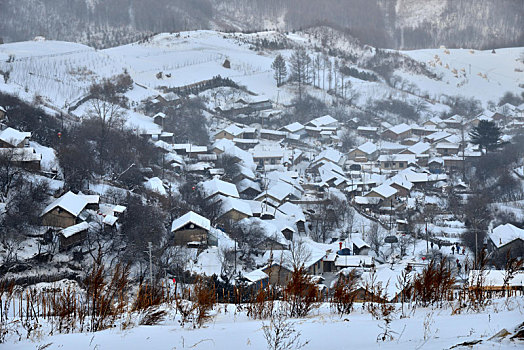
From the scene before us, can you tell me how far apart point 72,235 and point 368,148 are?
1648cm

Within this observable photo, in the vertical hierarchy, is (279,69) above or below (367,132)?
above

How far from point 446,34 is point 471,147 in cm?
3564

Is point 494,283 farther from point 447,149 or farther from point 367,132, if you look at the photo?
point 367,132

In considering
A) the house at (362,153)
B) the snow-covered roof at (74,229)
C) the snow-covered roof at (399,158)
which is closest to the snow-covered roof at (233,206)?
the snow-covered roof at (74,229)

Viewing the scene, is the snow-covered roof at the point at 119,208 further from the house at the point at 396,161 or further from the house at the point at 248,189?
the house at the point at 396,161

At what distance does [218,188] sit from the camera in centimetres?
1608

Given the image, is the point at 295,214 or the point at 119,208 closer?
the point at 119,208

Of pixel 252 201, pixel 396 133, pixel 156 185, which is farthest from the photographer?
pixel 396 133

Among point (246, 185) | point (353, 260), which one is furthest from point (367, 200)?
point (353, 260)

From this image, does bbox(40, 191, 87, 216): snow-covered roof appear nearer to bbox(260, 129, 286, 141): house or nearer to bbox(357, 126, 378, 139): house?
bbox(260, 129, 286, 141): house

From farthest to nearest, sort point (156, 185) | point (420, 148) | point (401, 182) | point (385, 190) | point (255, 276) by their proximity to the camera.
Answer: point (420, 148)
point (401, 182)
point (385, 190)
point (156, 185)
point (255, 276)

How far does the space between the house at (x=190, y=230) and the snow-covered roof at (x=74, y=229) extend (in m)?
1.99

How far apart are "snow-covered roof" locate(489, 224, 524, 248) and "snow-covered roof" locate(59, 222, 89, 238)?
9444 millimetres

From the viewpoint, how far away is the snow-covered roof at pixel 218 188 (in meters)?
15.9
